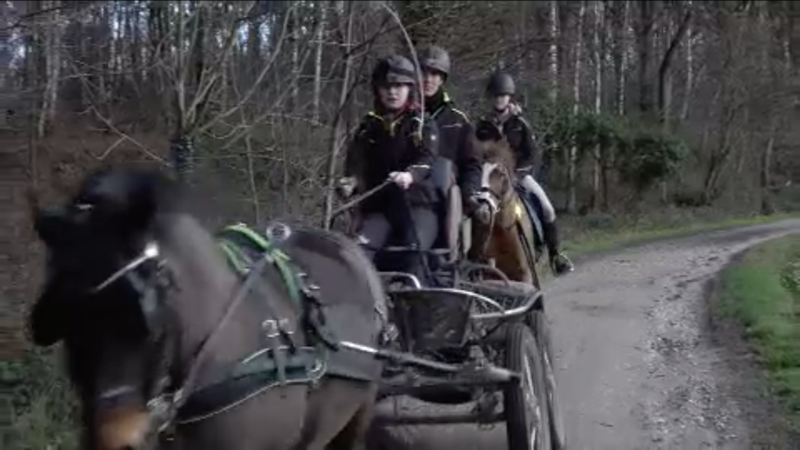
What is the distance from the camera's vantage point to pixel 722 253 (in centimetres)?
1639

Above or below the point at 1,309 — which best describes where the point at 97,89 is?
above

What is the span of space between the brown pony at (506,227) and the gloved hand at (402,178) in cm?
218

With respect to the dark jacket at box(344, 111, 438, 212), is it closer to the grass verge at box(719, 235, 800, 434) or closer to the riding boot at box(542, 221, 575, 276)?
the grass verge at box(719, 235, 800, 434)

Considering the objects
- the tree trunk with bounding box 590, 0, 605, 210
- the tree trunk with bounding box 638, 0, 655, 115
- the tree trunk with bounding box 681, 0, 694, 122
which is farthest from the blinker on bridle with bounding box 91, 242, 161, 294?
the tree trunk with bounding box 638, 0, 655, 115

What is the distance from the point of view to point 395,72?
6336mm

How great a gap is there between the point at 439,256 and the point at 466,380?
83cm

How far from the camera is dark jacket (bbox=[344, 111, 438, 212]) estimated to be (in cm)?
654

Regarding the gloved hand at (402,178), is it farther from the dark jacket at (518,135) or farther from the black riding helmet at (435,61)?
the dark jacket at (518,135)

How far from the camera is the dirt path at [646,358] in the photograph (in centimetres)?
814

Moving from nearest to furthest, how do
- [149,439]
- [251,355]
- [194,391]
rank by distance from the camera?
[149,439], [194,391], [251,355]

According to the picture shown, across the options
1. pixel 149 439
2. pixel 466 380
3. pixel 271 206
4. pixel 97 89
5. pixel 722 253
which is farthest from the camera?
pixel 722 253

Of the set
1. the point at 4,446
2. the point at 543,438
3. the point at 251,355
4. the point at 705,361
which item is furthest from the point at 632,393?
the point at 251,355

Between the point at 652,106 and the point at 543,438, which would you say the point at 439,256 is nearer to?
the point at 543,438

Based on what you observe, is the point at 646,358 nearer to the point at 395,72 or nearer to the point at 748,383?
the point at 748,383
